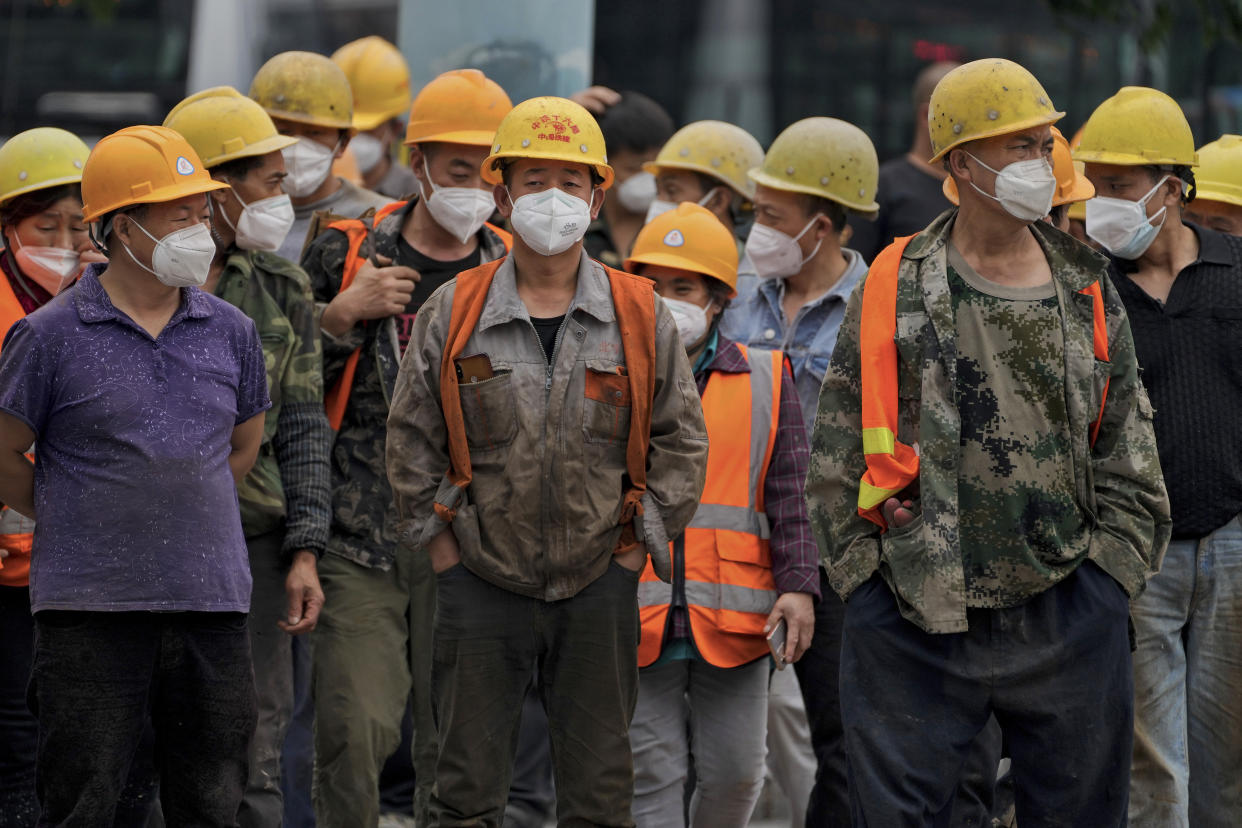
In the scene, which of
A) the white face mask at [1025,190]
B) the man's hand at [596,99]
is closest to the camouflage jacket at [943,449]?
the white face mask at [1025,190]

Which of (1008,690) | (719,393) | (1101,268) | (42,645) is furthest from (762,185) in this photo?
(42,645)

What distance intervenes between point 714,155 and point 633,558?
300cm

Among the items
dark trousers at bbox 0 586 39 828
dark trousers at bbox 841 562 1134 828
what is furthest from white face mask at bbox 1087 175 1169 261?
dark trousers at bbox 0 586 39 828

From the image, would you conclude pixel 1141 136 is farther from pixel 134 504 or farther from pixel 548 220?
pixel 134 504

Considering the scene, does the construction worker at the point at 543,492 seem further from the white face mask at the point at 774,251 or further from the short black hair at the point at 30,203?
the white face mask at the point at 774,251

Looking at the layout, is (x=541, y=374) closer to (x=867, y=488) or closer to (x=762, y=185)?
(x=867, y=488)

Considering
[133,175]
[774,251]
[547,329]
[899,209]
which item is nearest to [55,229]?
[133,175]

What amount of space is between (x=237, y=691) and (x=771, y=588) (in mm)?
1733

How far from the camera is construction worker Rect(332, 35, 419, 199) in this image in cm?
901

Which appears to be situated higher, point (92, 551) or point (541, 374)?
point (541, 374)

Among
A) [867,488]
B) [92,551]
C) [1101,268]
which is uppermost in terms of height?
[1101,268]

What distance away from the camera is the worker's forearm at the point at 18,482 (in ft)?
15.9

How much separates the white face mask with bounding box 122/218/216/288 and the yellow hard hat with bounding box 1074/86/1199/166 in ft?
9.15

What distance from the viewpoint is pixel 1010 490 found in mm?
4598
